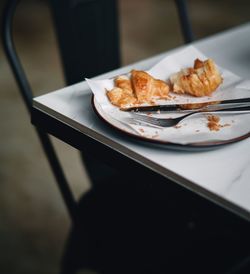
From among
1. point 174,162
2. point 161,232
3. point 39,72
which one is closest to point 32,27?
point 39,72

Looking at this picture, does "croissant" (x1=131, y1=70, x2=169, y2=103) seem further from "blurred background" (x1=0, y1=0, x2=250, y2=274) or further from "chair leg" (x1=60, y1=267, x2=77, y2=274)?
"blurred background" (x1=0, y1=0, x2=250, y2=274)

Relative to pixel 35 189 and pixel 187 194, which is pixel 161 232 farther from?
pixel 35 189

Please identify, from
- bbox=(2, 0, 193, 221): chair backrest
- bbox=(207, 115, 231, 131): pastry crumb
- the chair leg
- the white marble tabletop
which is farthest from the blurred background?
bbox=(207, 115, 231, 131): pastry crumb

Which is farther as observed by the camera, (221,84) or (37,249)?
(37,249)

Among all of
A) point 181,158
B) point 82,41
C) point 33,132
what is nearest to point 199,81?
point 181,158

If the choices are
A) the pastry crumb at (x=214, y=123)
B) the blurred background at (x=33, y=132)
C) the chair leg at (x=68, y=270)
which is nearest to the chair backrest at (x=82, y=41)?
the chair leg at (x=68, y=270)

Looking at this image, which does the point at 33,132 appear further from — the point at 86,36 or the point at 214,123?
the point at 214,123
